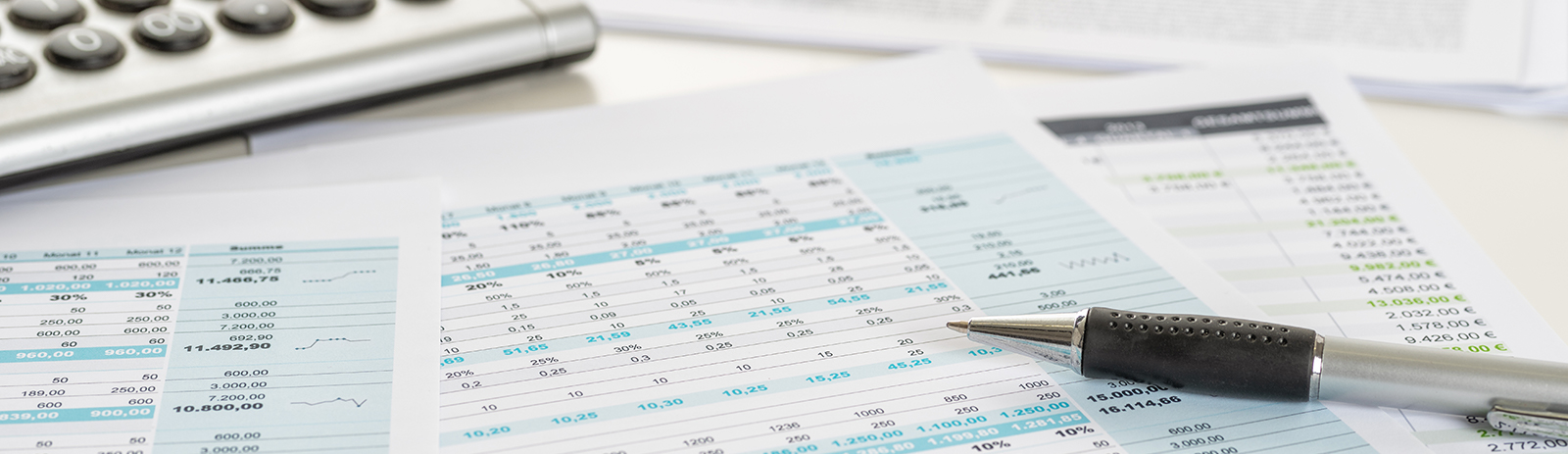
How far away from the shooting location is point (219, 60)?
0.51m

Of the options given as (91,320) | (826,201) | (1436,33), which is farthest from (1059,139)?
(91,320)

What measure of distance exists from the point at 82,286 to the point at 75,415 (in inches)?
3.1

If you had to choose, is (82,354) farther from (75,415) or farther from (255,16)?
(255,16)

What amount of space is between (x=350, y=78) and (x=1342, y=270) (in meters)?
0.41

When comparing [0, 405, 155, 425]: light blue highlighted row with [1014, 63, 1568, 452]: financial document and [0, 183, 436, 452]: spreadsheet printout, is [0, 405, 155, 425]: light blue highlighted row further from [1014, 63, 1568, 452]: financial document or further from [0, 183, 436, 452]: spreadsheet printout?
[1014, 63, 1568, 452]: financial document

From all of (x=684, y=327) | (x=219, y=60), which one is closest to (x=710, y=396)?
(x=684, y=327)

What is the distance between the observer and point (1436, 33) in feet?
2.14

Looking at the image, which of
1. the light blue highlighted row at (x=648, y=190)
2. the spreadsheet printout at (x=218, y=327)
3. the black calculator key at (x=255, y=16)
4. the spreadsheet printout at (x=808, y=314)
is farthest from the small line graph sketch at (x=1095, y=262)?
the black calculator key at (x=255, y=16)

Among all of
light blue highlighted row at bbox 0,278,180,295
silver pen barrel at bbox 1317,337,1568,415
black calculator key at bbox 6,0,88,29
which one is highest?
black calculator key at bbox 6,0,88,29

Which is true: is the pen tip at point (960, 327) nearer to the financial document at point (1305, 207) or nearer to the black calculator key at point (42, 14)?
the financial document at point (1305, 207)

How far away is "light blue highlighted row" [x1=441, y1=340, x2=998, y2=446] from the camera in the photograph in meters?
0.38

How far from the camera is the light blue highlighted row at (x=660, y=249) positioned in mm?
454

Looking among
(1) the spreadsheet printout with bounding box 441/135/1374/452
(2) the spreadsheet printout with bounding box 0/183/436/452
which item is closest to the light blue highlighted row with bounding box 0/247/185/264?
(2) the spreadsheet printout with bounding box 0/183/436/452

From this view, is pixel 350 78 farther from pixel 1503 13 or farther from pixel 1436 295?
pixel 1503 13
